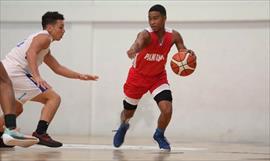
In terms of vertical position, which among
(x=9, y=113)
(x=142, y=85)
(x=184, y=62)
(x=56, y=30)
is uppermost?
(x=56, y=30)

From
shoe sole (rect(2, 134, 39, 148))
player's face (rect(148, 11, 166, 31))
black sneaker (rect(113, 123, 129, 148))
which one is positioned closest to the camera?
shoe sole (rect(2, 134, 39, 148))

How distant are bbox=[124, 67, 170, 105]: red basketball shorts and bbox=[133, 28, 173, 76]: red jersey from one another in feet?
0.19

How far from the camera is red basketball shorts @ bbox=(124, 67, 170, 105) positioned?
655 cm

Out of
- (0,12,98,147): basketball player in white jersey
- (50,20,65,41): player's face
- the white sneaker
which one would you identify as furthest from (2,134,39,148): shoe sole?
(50,20,65,41): player's face

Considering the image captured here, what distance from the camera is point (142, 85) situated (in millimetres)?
6652

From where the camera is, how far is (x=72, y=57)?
9.64 meters

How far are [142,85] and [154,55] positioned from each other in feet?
1.20

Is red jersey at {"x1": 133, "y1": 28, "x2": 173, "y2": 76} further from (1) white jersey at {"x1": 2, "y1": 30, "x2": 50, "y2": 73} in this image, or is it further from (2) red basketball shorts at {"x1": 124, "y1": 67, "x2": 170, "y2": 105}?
(1) white jersey at {"x1": 2, "y1": 30, "x2": 50, "y2": 73}

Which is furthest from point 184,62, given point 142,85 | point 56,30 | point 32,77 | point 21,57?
point 21,57

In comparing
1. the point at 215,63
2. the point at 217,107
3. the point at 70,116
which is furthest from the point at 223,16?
the point at 70,116

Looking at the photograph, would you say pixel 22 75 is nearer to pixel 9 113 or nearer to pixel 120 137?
pixel 9 113

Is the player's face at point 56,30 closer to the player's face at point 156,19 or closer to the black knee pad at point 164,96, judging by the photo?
the player's face at point 156,19

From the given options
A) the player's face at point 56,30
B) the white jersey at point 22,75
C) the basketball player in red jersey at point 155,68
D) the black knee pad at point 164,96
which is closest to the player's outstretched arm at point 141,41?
the basketball player in red jersey at point 155,68

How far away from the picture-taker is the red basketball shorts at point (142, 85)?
21.5ft
